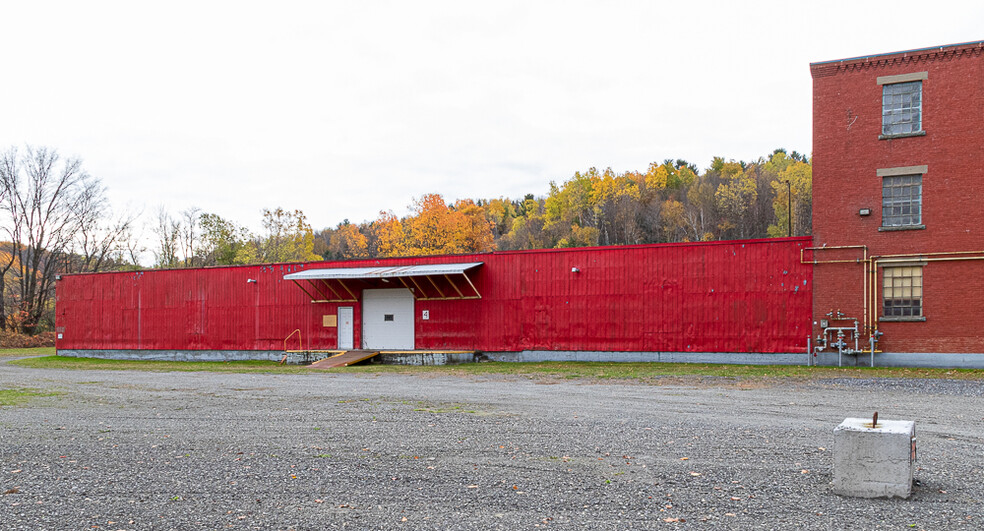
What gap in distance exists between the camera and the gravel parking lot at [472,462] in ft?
18.7

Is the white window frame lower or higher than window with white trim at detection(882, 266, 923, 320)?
higher

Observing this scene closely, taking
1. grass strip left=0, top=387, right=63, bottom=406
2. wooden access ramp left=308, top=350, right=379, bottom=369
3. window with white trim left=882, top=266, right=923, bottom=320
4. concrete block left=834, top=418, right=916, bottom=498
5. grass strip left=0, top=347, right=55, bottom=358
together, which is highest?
window with white trim left=882, top=266, right=923, bottom=320

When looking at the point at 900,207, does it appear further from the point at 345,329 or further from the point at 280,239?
the point at 280,239

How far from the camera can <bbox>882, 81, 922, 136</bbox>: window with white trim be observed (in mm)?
19641

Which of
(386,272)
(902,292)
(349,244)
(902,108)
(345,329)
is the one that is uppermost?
(902,108)

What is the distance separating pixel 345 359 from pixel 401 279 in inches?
135

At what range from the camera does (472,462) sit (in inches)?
296

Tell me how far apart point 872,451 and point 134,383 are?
16.8 metres

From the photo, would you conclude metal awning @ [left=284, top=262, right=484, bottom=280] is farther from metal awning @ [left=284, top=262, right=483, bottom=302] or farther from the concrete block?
the concrete block

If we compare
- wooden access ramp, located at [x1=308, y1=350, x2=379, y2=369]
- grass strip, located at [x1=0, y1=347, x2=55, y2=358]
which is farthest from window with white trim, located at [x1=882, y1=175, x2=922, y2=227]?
grass strip, located at [x1=0, y1=347, x2=55, y2=358]

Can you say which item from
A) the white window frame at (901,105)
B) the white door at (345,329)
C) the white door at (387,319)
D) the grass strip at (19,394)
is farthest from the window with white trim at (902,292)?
the grass strip at (19,394)

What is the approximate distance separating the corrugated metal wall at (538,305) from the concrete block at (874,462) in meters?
15.3

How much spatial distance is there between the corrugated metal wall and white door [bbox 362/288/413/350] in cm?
34

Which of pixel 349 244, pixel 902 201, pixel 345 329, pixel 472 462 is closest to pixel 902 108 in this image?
pixel 902 201
